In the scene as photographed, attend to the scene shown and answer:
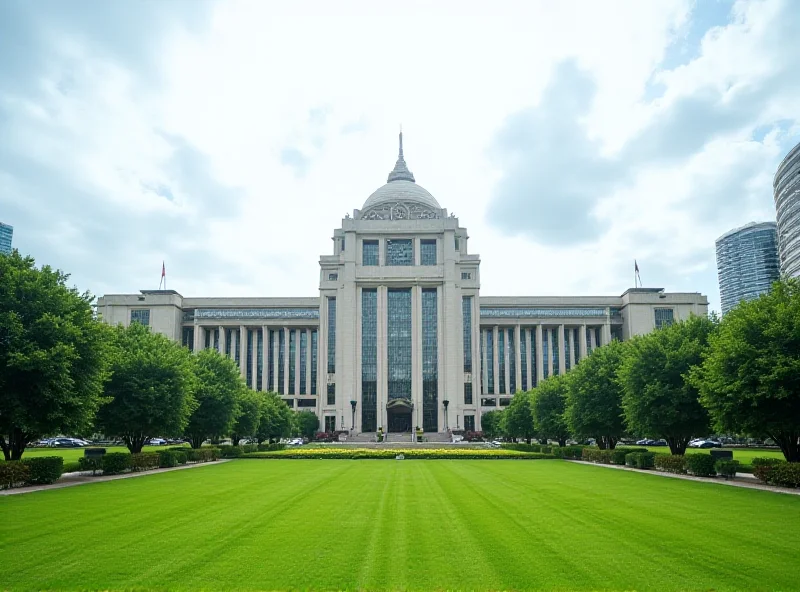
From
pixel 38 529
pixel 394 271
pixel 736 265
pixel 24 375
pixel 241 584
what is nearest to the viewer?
pixel 241 584

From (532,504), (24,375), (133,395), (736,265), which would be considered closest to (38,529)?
(24,375)

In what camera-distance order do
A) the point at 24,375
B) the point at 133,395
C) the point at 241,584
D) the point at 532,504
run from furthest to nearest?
the point at 133,395, the point at 24,375, the point at 532,504, the point at 241,584

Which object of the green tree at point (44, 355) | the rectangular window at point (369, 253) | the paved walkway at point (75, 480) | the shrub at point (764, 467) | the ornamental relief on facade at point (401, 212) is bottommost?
the paved walkway at point (75, 480)

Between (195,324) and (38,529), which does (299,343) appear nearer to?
(195,324)

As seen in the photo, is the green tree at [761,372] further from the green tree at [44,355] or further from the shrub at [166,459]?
the shrub at [166,459]

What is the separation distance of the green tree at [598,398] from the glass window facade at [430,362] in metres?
51.8

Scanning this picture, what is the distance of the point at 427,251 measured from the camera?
106 metres

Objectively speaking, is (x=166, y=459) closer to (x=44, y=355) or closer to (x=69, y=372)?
(x=69, y=372)

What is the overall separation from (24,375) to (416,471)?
20.1 metres

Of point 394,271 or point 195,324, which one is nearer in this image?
point 394,271

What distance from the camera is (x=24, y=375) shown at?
25.4 m

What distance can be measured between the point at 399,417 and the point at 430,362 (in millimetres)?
9928

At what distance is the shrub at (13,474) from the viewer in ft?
80.5

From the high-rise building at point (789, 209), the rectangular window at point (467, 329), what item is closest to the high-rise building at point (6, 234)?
the rectangular window at point (467, 329)
